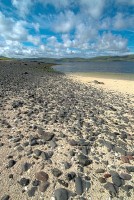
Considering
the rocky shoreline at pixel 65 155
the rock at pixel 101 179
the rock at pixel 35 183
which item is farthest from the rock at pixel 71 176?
the rock at pixel 35 183

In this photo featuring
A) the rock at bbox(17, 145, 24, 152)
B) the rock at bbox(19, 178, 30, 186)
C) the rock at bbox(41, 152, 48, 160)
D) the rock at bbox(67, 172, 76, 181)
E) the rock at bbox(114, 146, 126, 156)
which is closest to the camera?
the rock at bbox(19, 178, 30, 186)

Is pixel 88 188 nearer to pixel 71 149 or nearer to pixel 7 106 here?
pixel 71 149

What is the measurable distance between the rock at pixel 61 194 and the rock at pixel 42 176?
63 centimetres

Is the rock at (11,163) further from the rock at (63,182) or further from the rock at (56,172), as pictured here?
the rock at (63,182)

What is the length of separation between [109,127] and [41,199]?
20.4 feet

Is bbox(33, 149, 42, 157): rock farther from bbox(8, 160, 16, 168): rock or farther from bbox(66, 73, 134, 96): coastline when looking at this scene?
bbox(66, 73, 134, 96): coastline

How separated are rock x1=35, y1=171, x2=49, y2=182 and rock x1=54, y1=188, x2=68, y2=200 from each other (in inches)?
24.9

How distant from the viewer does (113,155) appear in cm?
745

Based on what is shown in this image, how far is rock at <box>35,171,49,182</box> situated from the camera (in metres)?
5.85

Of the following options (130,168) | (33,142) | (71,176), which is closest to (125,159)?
(130,168)

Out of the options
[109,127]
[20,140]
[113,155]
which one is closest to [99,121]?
[109,127]

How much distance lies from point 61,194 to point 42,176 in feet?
3.22

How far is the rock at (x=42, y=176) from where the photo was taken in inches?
230

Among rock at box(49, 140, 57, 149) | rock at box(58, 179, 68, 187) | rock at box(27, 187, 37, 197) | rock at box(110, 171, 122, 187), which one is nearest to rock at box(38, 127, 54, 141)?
rock at box(49, 140, 57, 149)
